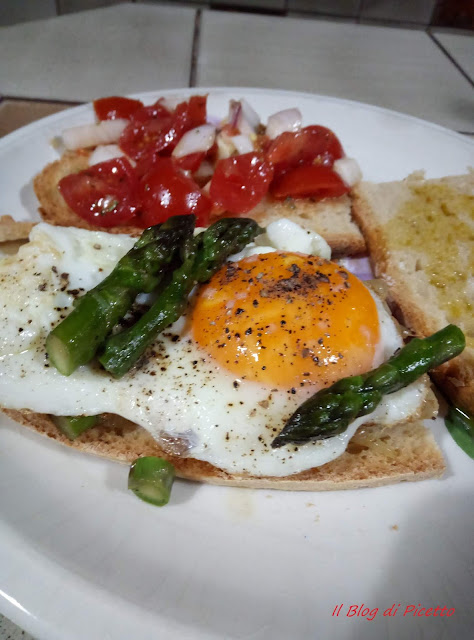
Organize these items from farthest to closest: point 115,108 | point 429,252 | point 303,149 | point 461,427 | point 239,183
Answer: point 115,108 < point 303,149 < point 239,183 < point 429,252 < point 461,427

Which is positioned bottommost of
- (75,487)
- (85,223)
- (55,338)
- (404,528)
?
(75,487)

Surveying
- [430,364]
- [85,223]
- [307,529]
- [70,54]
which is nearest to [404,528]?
[307,529]

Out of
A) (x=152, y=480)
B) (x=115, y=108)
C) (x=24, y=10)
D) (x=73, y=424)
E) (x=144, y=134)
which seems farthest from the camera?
(x=24, y=10)

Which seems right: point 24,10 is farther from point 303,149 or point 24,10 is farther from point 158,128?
point 303,149

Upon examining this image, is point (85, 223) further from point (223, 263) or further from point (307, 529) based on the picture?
point (307, 529)

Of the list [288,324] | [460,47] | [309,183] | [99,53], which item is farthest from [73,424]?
[460,47]

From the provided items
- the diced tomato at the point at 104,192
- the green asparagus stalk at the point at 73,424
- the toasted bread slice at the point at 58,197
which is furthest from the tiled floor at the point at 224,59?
the green asparagus stalk at the point at 73,424
